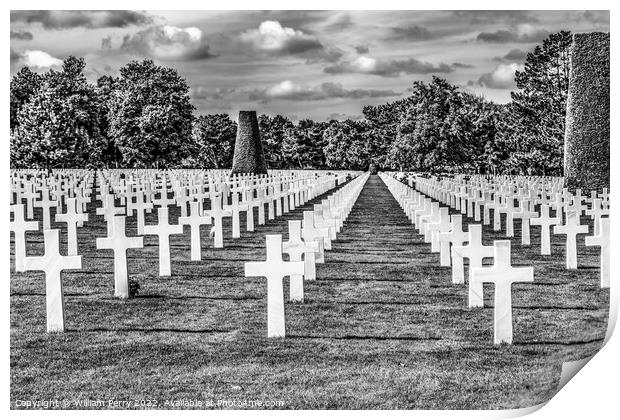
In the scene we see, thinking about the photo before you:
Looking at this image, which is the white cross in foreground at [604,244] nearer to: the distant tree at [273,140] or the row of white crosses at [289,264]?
the row of white crosses at [289,264]

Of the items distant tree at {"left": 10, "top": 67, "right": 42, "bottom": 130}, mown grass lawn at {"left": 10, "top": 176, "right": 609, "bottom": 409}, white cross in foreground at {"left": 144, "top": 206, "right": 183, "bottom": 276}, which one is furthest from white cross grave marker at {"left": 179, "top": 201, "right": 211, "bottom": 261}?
distant tree at {"left": 10, "top": 67, "right": 42, "bottom": 130}

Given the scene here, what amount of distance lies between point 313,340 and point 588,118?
511 cm

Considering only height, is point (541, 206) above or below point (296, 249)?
above

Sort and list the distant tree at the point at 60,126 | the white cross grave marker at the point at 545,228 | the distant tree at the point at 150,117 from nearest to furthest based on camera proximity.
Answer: the distant tree at the point at 60,126, the distant tree at the point at 150,117, the white cross grave marker at the point at 545,228

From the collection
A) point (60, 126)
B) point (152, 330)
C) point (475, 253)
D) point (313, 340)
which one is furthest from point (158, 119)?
point (313, 340)

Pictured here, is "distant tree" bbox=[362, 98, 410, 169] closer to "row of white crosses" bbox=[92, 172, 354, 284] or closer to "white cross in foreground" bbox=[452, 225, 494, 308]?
"row of white crosses" bbox=[92, 172, 354, 284]

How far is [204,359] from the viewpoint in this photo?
6930mm

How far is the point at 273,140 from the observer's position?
17.3 meters

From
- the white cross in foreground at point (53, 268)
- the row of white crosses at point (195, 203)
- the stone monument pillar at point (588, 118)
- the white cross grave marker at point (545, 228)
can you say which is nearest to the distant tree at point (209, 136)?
the row of white crosses at point (195, 203)

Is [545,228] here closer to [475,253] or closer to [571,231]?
[571,231]

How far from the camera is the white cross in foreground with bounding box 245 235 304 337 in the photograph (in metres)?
7.47

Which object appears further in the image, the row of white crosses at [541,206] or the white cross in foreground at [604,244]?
the row of white crosses at [541,206]

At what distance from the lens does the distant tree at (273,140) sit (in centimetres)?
1533

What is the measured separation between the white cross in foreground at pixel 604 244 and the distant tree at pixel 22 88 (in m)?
5.67
